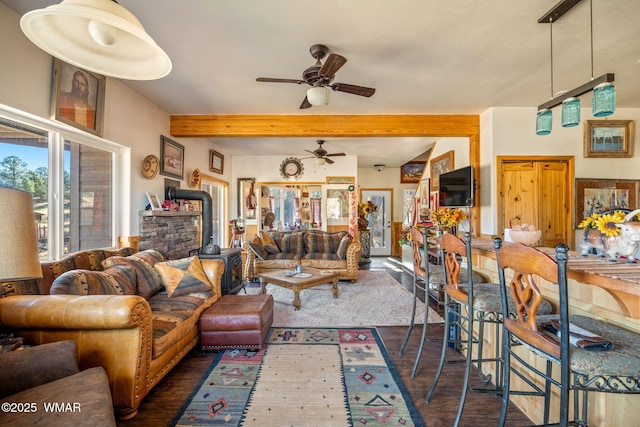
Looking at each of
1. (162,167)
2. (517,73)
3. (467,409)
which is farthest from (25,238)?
(517,73)

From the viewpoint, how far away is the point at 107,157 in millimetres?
3270

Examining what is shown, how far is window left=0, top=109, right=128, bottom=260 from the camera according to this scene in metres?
2.24

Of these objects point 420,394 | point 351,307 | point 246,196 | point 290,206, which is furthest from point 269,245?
point 420,394

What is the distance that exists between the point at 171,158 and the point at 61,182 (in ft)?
5.92

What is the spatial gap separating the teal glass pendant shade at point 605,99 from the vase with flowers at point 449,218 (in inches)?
101

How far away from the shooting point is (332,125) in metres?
4.29

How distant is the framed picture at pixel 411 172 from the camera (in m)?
8.37

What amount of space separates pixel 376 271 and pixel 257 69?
4.43m

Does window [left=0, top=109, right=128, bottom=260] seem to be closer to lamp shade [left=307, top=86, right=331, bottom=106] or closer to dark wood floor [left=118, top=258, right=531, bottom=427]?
dark wood floor [left=118, top=258, right=531, bottom=427]

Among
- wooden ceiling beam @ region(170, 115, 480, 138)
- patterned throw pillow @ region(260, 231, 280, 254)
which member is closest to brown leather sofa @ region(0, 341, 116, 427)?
wooden ceiling beam @ region(170, 115, 480, 138)

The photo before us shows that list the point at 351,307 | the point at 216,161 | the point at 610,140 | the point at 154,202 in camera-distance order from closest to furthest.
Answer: the point at 351,307
the point at 154,202
the point at 610,140
the point at 216,161

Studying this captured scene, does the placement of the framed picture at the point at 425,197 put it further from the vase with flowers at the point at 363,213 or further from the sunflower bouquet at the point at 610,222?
the sunflower bouquet at the point at 610,222

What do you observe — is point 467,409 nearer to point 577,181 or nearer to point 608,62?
point 608,62

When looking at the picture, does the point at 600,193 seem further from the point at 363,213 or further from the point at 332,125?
the point at 363,213
